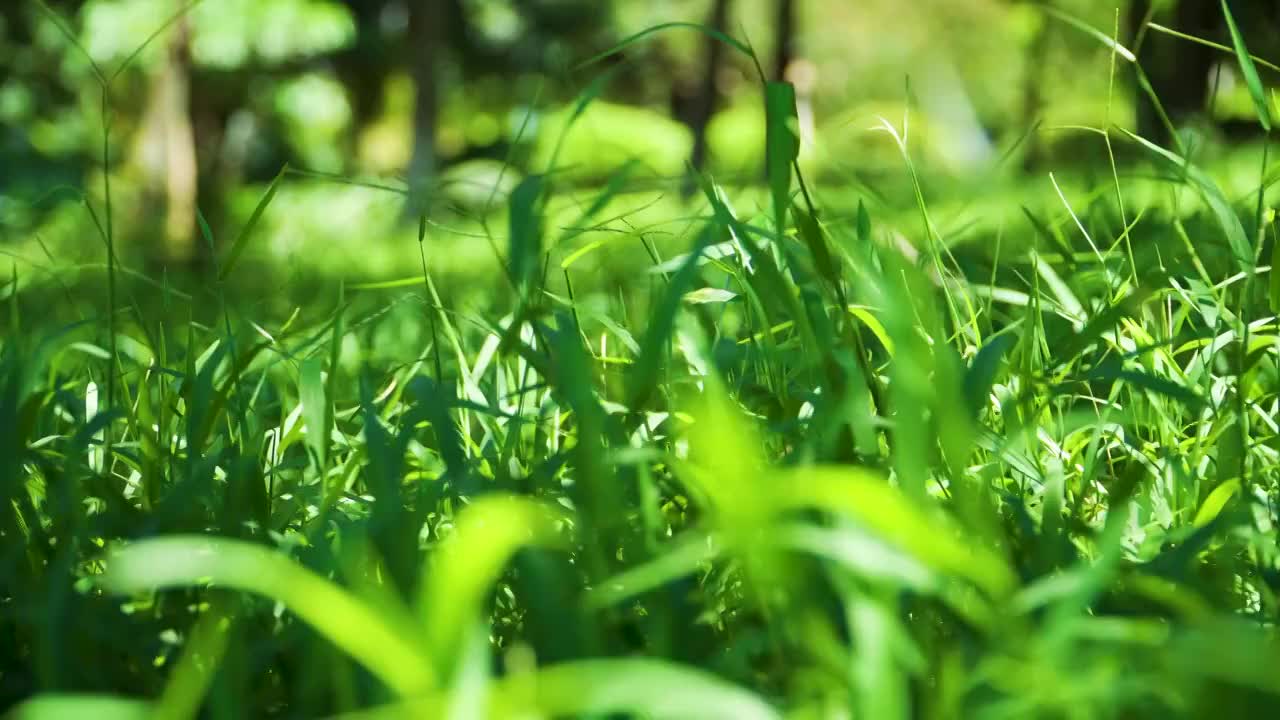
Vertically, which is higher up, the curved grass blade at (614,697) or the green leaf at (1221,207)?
the green leaf at (1221,207)

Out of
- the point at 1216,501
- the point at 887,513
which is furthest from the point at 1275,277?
the point at 887,513

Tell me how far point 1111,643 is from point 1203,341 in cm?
58

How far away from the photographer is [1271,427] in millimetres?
1018

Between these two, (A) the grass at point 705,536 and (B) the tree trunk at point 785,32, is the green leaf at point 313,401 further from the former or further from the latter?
(B) the tree trunk at point 785,32

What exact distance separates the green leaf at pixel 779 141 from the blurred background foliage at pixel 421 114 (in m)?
0.08

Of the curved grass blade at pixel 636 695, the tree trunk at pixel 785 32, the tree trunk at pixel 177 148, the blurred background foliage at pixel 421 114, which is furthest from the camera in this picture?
the tree trunk at pixel 785 32

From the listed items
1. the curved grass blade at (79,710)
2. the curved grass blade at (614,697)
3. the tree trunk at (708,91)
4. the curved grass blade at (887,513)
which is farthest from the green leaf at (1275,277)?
the tree trunk at (708,91)

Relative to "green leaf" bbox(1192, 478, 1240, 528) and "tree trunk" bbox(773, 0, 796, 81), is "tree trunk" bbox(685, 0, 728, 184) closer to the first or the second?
"tree trunk" bbox(773, 0, 796, 81)

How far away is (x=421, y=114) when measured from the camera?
41.3 ft

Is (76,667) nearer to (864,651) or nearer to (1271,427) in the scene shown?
(864,651)

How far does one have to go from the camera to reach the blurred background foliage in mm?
1490

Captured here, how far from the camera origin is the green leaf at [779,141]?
0.98m

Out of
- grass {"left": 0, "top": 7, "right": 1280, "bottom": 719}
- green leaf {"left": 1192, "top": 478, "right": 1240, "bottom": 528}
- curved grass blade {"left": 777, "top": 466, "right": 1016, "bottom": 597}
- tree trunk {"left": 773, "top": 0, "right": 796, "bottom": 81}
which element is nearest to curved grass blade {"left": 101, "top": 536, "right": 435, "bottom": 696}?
grass {"left": 0, "top": 7, "right": 1280, "bottom": 719}

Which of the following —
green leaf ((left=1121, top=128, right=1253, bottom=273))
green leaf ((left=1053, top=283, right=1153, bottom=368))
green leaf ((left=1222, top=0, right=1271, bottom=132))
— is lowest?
green leaf ((left=1053, top=283, right=1153, bottom=368))
